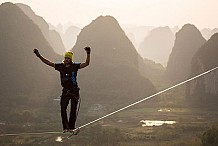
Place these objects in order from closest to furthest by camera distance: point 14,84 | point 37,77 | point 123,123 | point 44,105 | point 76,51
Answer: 1. point 123,123
2. point 44,105
3. point 14,84
4. point 37,77
5. point 76,51

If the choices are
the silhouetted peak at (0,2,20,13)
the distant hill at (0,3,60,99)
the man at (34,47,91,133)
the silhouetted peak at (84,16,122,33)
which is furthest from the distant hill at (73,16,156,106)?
the man at (34,47,91,133)

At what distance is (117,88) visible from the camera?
7738 centimetres

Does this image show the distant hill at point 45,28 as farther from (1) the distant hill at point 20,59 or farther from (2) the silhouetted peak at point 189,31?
(2) the silhouetted peak at point 189,31

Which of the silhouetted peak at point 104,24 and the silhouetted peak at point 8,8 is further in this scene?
the silhouetted peak at point 104,24

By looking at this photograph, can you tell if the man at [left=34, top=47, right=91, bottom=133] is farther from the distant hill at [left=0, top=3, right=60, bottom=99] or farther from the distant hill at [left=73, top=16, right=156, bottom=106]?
the distant hill at [left=0, top=3, right=60, bottom=99]

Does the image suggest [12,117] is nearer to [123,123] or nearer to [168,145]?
[123,123]

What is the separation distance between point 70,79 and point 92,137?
122 ft

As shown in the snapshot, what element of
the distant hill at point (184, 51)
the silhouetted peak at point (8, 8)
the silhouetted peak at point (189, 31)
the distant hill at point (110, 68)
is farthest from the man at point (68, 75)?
the silhouetted peak at point (189, 31)

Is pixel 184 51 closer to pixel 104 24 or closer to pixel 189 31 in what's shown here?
pixel 189 31

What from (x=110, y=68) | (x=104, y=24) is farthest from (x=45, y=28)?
(x=110, y=68)

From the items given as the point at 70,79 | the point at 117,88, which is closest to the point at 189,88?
the point at 117,88

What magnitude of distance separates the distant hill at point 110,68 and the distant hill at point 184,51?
20174 mm

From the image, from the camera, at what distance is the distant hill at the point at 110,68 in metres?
74.6

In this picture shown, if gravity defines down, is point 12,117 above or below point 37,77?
below
